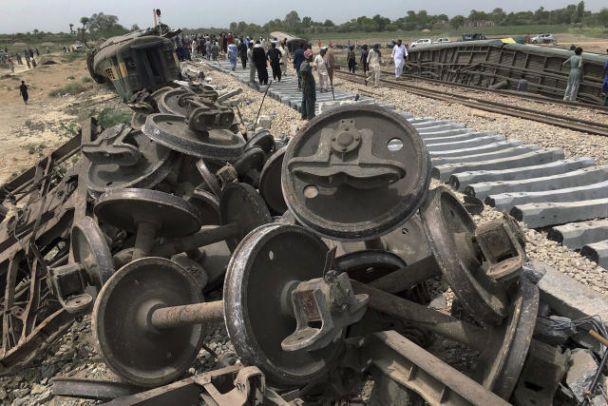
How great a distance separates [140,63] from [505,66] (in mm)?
14711

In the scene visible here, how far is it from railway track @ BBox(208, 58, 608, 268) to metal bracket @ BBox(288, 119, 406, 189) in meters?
2.58

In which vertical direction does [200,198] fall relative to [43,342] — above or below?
above

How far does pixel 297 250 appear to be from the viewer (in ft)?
10.8

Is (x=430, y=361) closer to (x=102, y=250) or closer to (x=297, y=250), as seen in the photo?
(x=297, y=250)

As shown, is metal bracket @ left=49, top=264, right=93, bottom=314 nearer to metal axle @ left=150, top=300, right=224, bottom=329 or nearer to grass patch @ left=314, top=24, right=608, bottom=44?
metal axle @ left=150, top=300, right=224, bottom=329

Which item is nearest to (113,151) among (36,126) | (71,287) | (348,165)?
(71,287)

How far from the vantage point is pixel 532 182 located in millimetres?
6043

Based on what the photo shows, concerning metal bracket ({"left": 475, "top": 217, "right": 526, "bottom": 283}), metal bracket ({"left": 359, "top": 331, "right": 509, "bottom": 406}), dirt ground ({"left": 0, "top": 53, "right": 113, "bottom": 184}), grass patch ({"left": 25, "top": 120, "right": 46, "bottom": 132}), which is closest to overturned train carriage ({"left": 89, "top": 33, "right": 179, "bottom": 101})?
dirt ground ({"left": 0, "top": 53, "right": 113, "bottom": 184})

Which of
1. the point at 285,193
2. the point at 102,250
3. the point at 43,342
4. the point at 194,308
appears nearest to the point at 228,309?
the point at 194,308

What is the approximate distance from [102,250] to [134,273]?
0.42 metres

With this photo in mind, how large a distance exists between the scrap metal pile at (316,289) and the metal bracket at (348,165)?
10mm

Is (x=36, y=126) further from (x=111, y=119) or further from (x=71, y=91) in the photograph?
(x=71, y=91)

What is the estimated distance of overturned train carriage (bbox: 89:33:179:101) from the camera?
46.9 feet

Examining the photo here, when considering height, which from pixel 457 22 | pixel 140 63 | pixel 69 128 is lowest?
pixel 69 128
